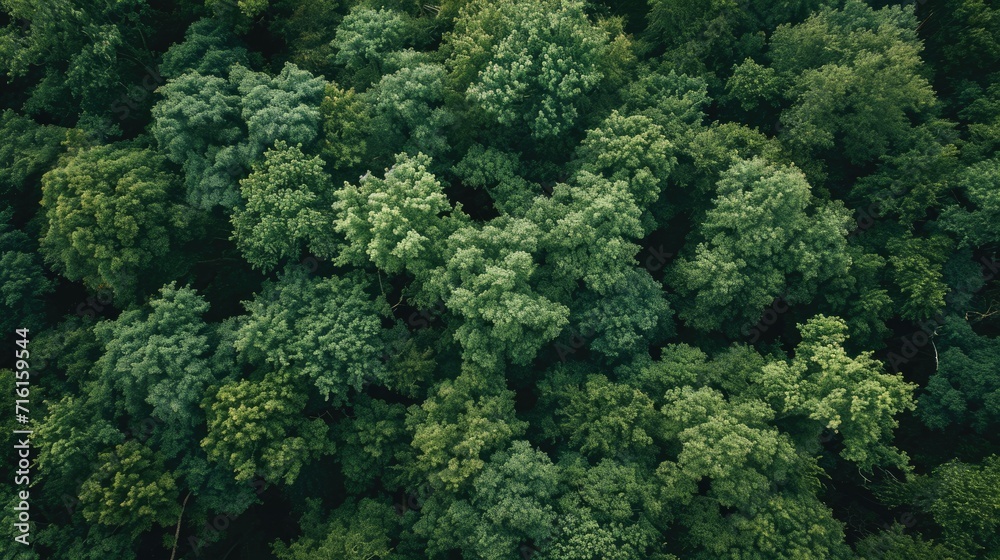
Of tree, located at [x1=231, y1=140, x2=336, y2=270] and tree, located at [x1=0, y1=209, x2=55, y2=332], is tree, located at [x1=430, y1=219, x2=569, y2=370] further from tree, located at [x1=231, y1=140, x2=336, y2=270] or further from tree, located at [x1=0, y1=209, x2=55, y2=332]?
tree, located at [x1=0, y1=209, x2=55, y2=332]

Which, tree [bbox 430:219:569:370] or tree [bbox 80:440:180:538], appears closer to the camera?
tree [bbox 80:440:180:538]

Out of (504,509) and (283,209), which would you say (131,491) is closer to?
(283,209)

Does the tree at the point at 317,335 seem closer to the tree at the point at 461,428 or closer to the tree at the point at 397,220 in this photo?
the tree at the point at 397,220

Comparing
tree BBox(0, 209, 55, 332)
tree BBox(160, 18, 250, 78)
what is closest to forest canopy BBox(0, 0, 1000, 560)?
tree BBox(0, 209, 55, 332)

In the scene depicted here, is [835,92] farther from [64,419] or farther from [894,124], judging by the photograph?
[64,419]

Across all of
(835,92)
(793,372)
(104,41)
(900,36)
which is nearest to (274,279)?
(104,41)

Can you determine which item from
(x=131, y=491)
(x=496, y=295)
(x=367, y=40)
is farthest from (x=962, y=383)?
(x=131, y=491)
